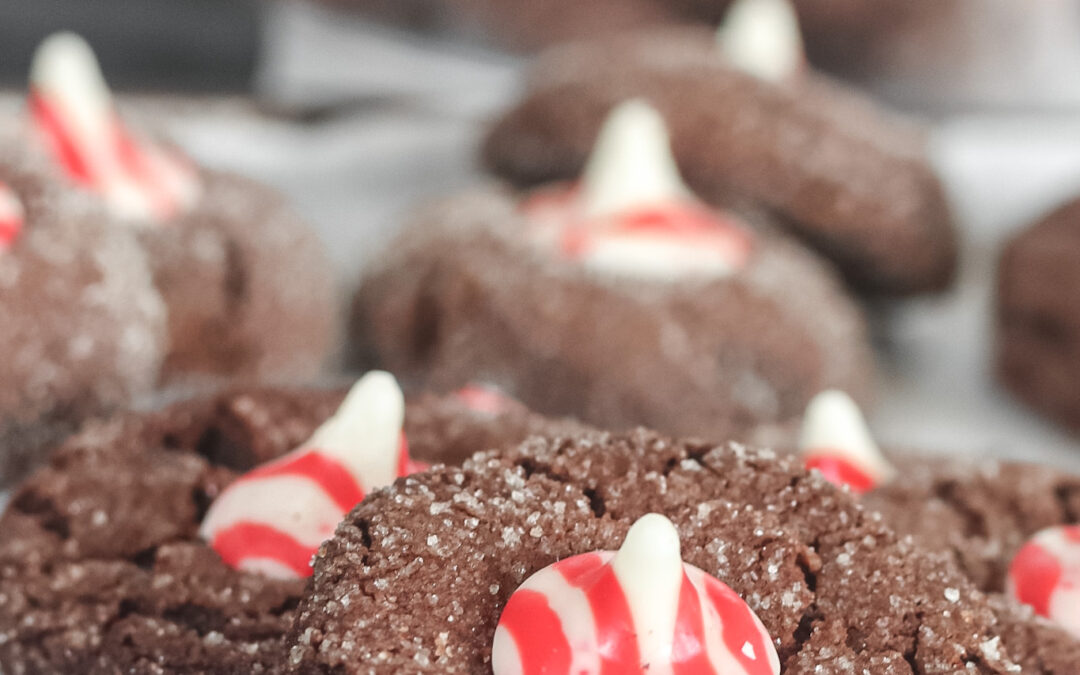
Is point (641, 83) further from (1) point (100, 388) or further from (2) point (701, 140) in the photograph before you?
(1) point (100, 388)

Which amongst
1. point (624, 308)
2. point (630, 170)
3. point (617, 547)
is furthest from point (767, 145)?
point (617, 547)

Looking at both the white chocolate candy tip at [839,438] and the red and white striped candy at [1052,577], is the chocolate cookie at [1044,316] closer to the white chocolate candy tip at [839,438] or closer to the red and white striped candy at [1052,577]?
the white chocolate candy tip at [839,438]

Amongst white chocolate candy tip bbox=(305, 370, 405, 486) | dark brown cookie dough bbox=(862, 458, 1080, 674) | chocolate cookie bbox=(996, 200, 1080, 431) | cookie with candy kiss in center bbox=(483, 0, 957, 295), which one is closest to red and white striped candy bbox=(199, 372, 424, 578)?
white chocolate candy tip bbox=(305, 370, 405, 486)

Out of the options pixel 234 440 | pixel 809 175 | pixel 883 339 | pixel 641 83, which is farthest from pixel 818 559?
pixel 883 339

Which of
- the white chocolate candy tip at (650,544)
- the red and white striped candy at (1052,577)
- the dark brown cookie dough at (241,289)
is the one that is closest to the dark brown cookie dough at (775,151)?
the dark brown cookie dough at (241,289)

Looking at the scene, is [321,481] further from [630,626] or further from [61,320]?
[61,320]

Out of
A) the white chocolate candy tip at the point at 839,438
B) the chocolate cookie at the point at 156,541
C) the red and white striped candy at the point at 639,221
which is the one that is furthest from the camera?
the red and white striped candy at the point at 639,221
